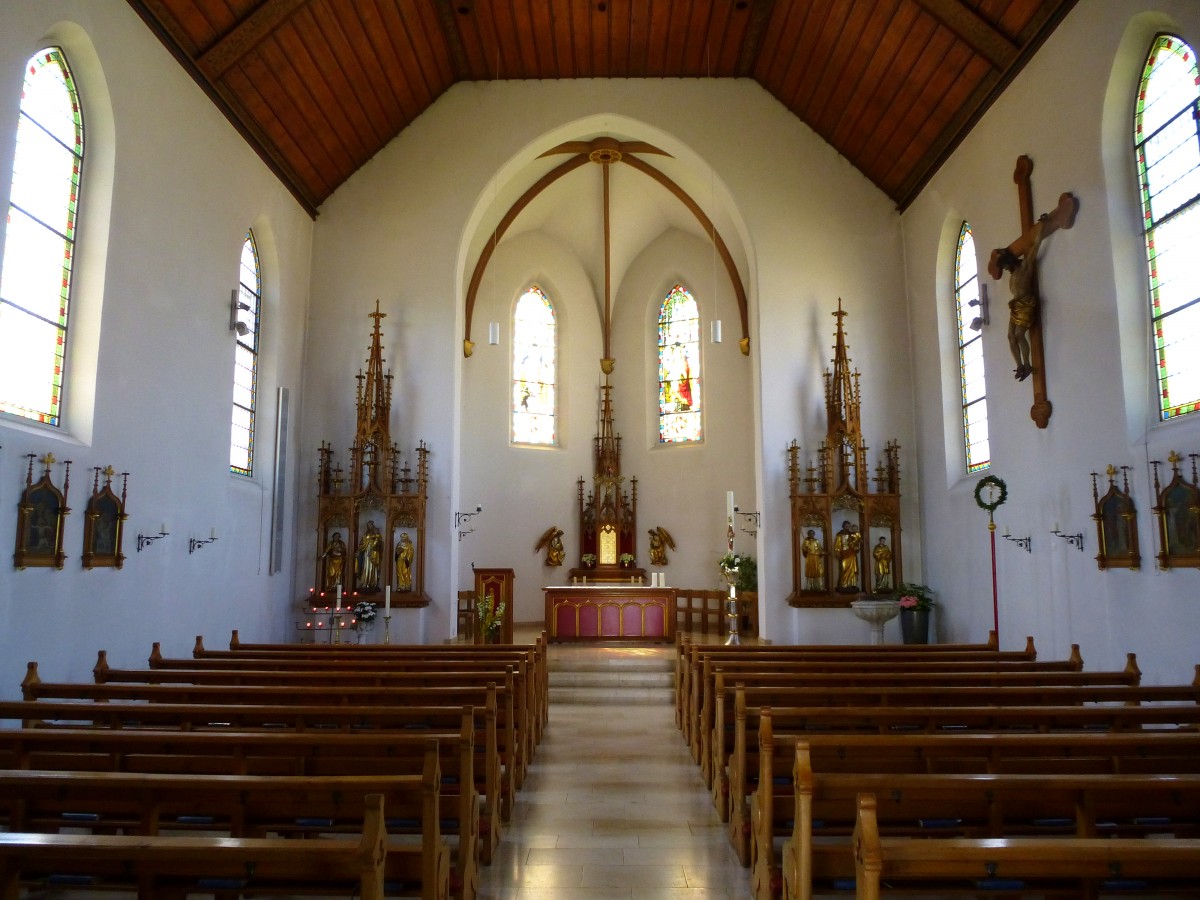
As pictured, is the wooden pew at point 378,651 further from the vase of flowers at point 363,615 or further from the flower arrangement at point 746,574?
the flower arrangement at point 746,574

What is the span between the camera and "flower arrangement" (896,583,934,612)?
41.5 feet

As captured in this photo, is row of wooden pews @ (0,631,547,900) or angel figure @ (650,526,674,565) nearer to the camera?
row of wooden pews @ (0,631,547,900)

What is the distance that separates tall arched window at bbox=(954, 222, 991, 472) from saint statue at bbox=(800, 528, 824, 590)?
2417mm

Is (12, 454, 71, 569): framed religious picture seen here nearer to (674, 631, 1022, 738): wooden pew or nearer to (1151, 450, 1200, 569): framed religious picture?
(674, 631, 1022, 738): wooden pew

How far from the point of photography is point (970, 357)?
495 inches

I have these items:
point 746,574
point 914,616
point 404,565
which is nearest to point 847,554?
point 914,616

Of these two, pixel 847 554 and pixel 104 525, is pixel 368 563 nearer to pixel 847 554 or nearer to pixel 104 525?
pixel 104 525

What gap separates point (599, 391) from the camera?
19.2m

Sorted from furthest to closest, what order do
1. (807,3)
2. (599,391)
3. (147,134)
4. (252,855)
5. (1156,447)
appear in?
(599,391), (807,3), (147,134), (1156,447), (252,855)

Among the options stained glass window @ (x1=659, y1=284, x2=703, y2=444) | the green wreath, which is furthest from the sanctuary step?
stained glass window @ (x1=659, y1=284, x2=703, y2=444)

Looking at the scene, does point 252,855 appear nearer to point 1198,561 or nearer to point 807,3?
point 1198,561

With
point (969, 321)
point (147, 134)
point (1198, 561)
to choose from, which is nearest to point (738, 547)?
point (969, 321)

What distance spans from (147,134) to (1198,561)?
1059 centimetres

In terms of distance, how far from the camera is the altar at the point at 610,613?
15039 mm
